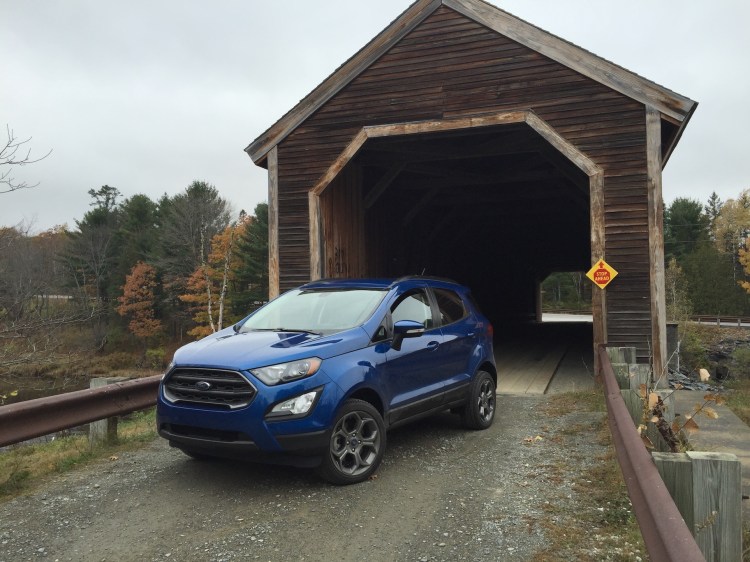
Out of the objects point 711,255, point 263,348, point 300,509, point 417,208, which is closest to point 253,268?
point 417,208

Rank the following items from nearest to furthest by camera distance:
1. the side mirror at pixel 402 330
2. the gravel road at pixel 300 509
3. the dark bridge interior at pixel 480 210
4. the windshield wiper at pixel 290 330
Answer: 1. the gravel road at pixel 300 509
2. the windshield wiper at pixel 290 330
3. the side mirror at pixel 402 330
4. the dark bridge interior at pixel 480 210

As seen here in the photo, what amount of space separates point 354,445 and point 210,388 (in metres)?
1.24

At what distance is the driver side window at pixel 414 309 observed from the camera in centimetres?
595

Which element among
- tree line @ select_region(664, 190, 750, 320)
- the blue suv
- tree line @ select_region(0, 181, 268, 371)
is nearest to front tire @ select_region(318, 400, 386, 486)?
the blue suv

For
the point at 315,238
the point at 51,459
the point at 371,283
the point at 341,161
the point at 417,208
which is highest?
the point at 341,161

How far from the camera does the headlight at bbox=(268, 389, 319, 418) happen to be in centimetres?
445

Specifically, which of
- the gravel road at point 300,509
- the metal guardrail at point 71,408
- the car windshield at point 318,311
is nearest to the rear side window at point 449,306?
the car windshield at point 318,311

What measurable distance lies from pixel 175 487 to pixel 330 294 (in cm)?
231

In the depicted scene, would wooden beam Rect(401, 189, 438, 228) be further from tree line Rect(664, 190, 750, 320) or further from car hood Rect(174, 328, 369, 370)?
tree line Rect(664, 190, 750, 320)

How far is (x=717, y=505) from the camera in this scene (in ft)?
8.07

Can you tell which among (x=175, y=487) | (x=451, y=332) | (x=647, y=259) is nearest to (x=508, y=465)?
(x=451, y=332)

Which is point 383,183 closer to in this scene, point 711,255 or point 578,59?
point 578,59

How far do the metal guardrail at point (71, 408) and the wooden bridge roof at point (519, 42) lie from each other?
21.2 feet

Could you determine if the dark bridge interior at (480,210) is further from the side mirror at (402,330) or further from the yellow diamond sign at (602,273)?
the side mirror at (402,330)
